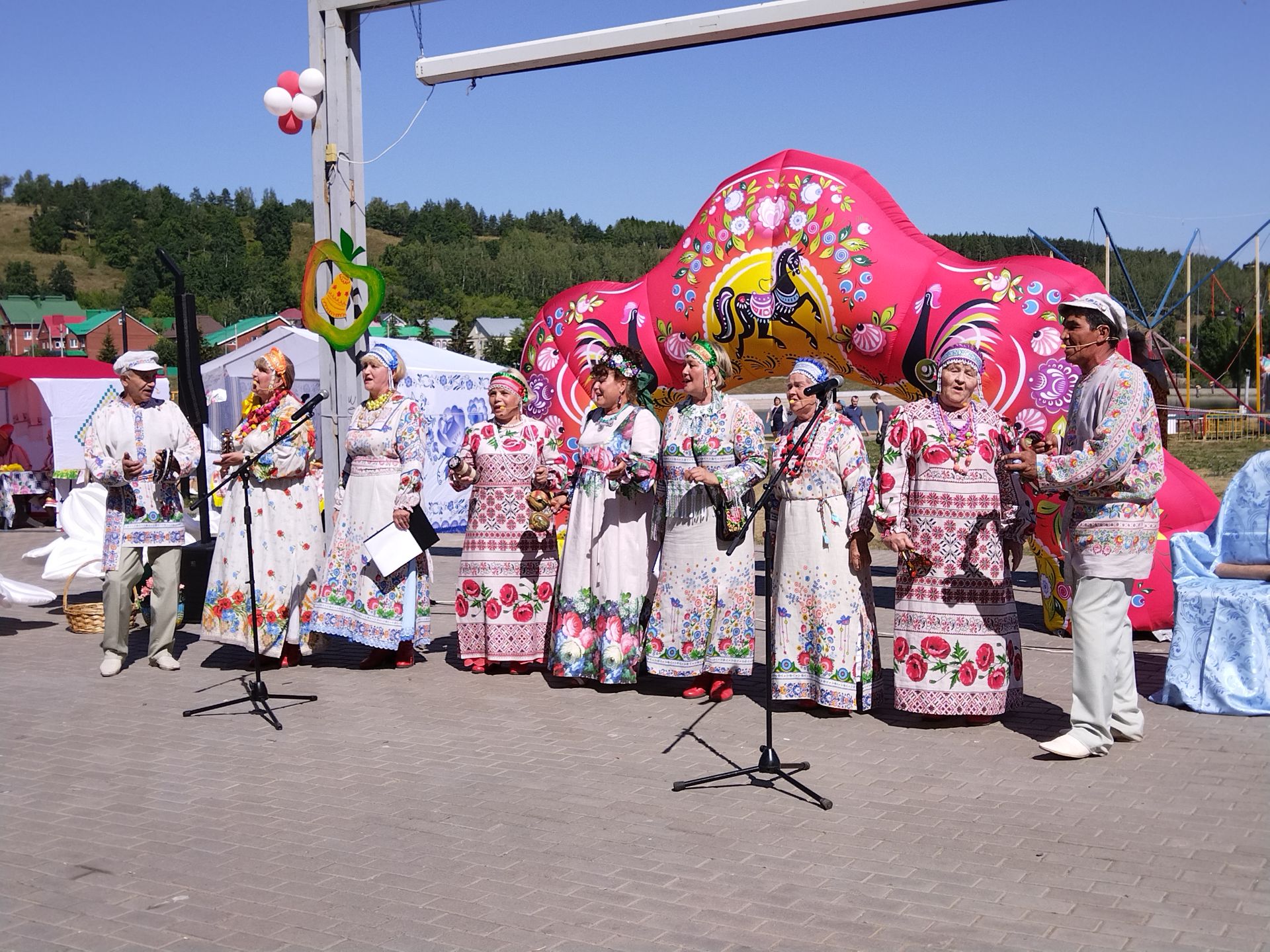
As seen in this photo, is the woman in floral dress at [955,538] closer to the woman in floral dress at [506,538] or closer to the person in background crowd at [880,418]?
the person in background crowd at [880,418]

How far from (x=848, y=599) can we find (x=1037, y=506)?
2523 millimetres

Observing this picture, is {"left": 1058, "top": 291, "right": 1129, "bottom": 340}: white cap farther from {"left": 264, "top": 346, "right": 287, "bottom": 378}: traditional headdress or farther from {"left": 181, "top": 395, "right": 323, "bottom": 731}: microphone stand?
{"left": 264, "top": 346, "right": 287, "bottom": 378}: traditional headdress

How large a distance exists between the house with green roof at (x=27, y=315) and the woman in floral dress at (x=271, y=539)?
97797mm

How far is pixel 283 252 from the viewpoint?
113875mm

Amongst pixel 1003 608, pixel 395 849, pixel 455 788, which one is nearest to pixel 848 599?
pixel 1003 608

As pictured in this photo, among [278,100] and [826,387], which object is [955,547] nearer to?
[826,387]

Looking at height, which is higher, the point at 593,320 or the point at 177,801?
the point at 593,320

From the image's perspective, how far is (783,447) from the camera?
6.03 metres

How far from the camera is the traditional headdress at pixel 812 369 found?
5.91 meters

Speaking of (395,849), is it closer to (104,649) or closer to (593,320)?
(104,649)

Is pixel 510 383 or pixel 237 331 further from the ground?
pixel 237 331

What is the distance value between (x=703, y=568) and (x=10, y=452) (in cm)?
1499

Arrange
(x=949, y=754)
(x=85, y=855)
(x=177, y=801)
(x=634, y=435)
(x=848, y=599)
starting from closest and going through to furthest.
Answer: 1. (x=85, y=855)
2. (x=177, y=801)
3. (x=949, y=754)
4. (x=848, y=599)
5. (x=634, y=435)

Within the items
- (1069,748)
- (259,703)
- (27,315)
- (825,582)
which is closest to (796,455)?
(825,582)
